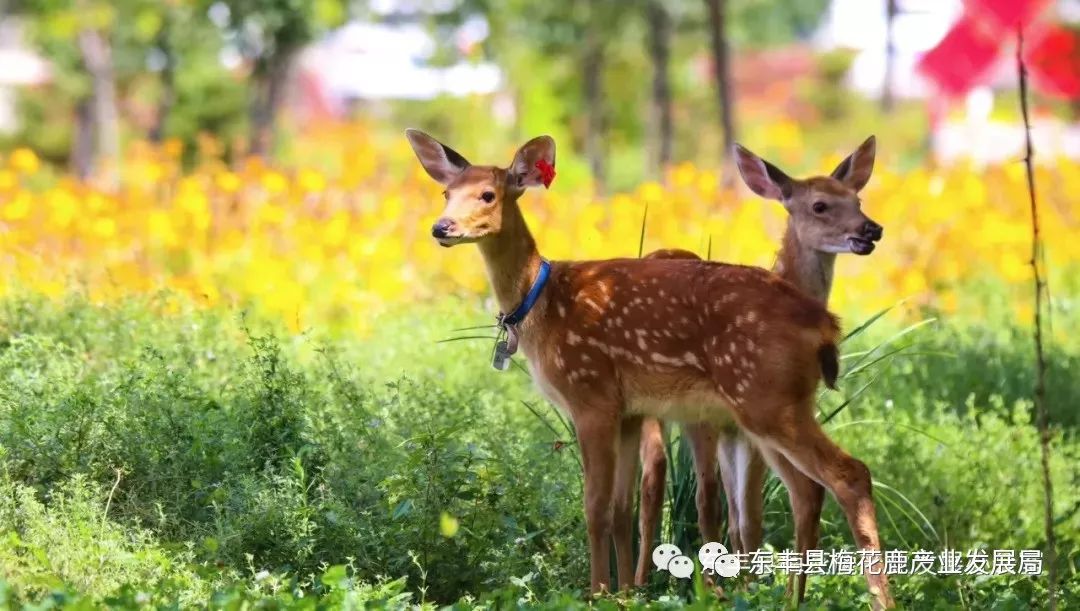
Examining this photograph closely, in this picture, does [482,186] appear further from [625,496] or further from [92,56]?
[92,56]

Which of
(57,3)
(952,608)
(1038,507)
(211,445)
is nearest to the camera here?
(952,608)

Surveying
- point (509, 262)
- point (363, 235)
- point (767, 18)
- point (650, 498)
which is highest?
point (767, 18)

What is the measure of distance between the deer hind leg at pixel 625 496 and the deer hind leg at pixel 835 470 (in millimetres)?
649

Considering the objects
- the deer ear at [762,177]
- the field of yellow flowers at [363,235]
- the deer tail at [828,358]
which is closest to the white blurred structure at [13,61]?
the field of yellow flowers at [363,235]

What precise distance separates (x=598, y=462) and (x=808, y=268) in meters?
1.26

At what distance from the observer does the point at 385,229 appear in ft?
35.9

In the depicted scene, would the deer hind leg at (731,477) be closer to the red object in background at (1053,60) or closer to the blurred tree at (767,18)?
the red object in background at (1053,60)

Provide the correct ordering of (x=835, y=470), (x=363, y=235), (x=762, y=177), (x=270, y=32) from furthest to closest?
1. (x=270, y=32)
2. (x=363, y=235)
3. (x=762, y=177)
4. (x=835, y=470)

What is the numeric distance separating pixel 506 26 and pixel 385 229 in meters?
9.92

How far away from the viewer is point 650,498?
5.95 meters

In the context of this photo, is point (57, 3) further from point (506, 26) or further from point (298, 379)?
point (298, 379)

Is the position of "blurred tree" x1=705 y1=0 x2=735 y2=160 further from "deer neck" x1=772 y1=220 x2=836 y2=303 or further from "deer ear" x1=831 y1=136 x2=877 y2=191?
"deer neck" x1=772 y1=220 x2=836 y2=303

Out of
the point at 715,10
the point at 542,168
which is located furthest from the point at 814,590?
the point at 715,10

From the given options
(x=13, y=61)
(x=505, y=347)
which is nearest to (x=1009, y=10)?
(x=505, y=347)
